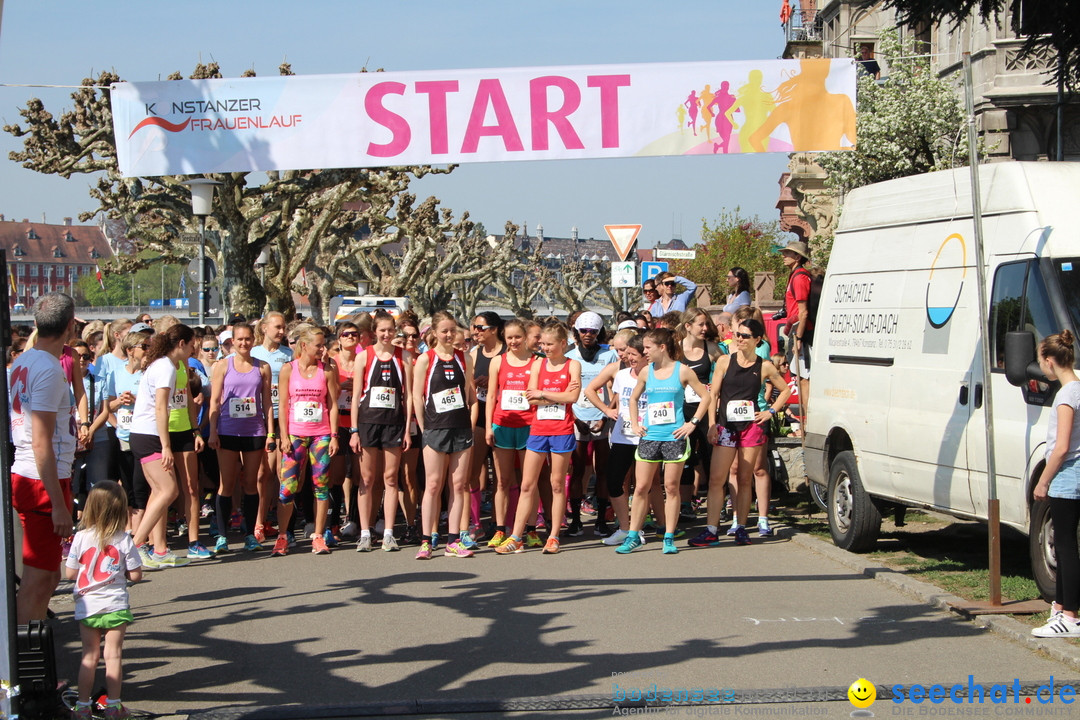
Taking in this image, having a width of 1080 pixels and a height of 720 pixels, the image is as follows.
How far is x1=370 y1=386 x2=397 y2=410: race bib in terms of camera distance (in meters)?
10.4

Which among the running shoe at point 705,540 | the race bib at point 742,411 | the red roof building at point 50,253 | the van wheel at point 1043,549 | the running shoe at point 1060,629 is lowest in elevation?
the running shoe at point 705,540

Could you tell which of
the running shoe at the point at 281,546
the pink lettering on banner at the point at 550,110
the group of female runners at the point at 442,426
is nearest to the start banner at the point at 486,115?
the pink lettering on banner at the point at 550,110

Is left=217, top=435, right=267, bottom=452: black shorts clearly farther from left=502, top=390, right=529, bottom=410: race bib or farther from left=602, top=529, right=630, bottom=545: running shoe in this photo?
left=602, top=529, right=630, bottom=545: running shoe

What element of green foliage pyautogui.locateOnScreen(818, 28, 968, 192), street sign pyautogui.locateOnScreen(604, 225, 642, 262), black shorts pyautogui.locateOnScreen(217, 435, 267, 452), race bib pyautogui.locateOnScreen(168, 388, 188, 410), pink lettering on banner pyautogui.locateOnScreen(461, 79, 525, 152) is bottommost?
black shorts pyautogui.locateOnScreen(217, 435, 267, 452)

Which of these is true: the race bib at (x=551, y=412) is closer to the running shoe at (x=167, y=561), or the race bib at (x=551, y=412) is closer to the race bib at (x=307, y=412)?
the race bib at (x=307, y=412)

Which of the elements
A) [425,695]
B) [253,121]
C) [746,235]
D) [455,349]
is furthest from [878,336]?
[746,235]

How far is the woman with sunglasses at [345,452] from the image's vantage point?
1105cm

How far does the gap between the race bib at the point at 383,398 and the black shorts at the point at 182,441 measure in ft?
4.92

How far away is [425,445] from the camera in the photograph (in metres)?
10.2

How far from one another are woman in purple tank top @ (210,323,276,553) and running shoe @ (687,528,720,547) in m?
3.70

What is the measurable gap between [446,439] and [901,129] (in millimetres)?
17320

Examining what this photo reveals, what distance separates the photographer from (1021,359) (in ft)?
23.1

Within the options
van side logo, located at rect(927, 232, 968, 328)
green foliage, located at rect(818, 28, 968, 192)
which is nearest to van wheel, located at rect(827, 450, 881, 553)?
van side logo, located at rect(927, 232, 968, 328)

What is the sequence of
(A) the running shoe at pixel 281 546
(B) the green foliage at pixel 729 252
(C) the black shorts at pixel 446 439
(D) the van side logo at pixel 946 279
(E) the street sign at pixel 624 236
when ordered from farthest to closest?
1. (B) the green foliage at pixel 729 252
2. (E) the street sign at pixel 624 236
3. (A) the running shoe at pixel 281 546
4. (C) the black shorts at pixel 446 439
5. (D) the van side logo at pixel 946 279
